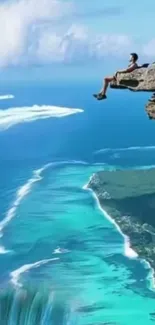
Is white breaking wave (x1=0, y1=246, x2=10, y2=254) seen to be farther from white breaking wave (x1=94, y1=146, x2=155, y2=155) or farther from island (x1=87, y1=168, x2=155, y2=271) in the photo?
white breaking wave (x1=94, y1=146, x2=155, y2=155)

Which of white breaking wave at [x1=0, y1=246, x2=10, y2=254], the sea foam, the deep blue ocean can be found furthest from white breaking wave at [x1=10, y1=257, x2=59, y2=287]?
the sea foam

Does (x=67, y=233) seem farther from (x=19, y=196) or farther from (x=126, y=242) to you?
(x=19, y=196)

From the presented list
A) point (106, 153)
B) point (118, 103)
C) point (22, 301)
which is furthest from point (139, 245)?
point (118, 103)

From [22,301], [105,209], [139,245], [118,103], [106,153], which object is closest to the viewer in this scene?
[22,301]

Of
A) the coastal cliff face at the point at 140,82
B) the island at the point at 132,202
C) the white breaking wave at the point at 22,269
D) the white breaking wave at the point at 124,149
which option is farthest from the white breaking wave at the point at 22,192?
the coastal cliff face at the point at 140,82

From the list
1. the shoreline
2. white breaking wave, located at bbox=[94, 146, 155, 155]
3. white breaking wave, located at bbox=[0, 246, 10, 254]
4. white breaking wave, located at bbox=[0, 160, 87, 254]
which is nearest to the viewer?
the shoreline

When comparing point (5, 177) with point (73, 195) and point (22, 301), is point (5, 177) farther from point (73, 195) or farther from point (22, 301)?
point (22, 301)
